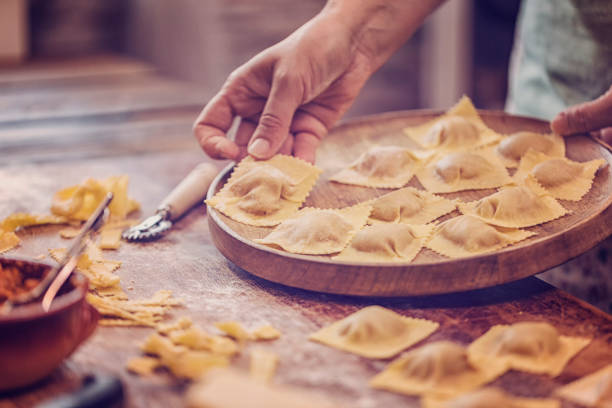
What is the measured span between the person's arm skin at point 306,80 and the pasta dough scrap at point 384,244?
1.43 feet

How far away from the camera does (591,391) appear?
0.93 meters

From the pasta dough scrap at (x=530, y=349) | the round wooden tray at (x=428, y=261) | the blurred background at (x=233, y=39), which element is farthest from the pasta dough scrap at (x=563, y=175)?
the blurred background at (x=233, y=39)

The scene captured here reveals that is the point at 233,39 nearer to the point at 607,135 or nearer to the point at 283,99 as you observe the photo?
the point at 283,99

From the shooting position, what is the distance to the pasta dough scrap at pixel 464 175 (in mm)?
1579

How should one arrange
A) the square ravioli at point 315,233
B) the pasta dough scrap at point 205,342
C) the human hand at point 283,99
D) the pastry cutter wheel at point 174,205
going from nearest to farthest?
1. the pasta dough scrap at point 205,342
2. the square ravioli at point 315,233
3. the pastry cutter wheel at point 174,205
4. the human hand at point 283,99

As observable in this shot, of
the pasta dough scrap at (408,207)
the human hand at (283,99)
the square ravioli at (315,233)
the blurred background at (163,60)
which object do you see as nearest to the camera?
the square ravioli at (315,233)

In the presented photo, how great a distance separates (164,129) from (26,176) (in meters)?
1.24

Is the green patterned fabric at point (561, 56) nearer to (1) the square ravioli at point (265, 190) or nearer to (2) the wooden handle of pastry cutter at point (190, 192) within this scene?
(1) the square ravioli at point (265, 190)

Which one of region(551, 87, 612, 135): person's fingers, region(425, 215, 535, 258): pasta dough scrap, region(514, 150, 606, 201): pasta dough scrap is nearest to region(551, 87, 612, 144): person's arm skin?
region(551, 87, 612, 135): person's fingers

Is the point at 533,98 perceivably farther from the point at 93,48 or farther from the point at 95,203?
the point at 93,48

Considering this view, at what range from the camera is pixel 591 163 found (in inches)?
62.2

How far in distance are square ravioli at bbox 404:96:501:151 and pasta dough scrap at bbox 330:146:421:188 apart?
0.13m

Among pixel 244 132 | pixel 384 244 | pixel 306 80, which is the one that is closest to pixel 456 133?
pixel 306 80

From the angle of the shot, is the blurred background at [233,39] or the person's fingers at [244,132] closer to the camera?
the person's fingers at [244,132]
